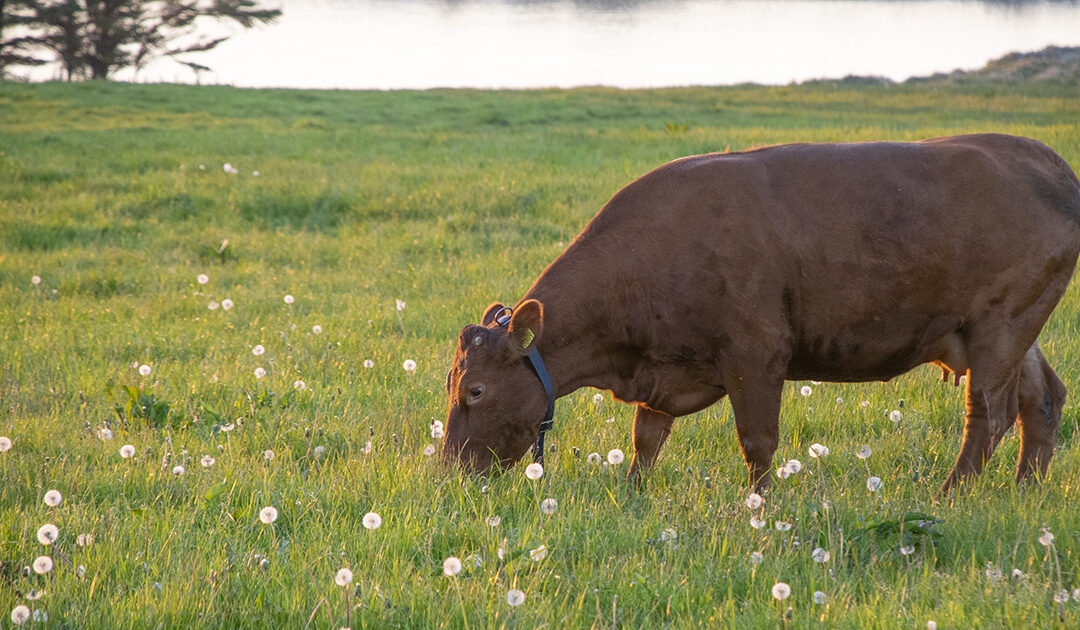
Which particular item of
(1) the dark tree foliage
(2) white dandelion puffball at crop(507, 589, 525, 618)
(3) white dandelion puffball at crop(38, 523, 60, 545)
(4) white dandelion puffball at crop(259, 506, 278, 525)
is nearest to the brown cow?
(4) white dandelion puffball at crop(259, 506, 278, 525)

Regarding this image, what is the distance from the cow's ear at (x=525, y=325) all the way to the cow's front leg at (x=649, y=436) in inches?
37.0

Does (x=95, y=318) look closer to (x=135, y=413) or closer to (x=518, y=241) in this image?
(x=135, y=413)

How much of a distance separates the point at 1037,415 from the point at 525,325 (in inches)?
112

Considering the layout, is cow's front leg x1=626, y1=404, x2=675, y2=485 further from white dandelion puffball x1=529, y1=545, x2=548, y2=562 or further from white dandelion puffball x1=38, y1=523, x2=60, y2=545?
white dandelion puffball x1=38, y1=523, x2=60, y2=545

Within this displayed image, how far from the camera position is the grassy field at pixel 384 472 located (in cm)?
312

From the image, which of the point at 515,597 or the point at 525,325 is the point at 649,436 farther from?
the point at 515,597

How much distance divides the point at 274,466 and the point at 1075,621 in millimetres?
3445

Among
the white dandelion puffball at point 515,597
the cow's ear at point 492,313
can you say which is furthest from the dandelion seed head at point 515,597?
the cow's ear at point 492,313

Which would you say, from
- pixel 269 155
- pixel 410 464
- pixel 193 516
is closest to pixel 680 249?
pixel 410 464

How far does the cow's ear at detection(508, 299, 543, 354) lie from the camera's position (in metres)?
4.04

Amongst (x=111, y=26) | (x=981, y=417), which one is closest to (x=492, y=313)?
(x=981, y=417)

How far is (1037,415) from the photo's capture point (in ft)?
15.5

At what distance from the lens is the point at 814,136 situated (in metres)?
17.4

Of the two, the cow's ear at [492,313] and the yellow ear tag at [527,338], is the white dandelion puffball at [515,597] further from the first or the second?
the cow's ear at [492,313]
